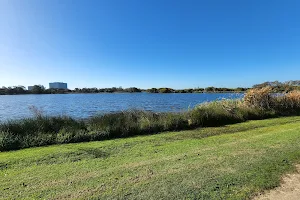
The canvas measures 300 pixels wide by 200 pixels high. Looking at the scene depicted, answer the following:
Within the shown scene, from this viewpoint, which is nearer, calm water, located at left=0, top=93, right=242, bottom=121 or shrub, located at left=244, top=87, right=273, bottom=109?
shrub, located at left=244, top=87, right=273, bottom=109

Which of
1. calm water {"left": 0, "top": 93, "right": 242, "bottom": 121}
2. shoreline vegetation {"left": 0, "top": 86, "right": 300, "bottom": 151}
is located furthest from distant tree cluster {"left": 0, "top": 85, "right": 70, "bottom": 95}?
shoreline vegetation {"left": 0, "top": 86, "right": 300, "bottom": 151}

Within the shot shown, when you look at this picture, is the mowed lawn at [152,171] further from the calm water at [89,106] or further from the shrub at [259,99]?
the shrub at [259,99]

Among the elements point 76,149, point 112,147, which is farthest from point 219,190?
point 76,149

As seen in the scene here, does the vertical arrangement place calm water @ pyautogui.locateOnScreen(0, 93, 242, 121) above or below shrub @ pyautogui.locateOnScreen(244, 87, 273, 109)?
below

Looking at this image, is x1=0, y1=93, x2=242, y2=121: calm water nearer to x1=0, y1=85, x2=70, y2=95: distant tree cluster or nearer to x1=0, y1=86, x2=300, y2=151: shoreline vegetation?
x1=0, y1=86, x2=300, y2=151: shoreline vegetation

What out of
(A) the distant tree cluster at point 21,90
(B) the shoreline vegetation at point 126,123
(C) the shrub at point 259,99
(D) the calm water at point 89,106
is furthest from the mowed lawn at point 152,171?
(A) the distant tree cluster at point 21,90

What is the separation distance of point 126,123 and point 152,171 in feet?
18.4

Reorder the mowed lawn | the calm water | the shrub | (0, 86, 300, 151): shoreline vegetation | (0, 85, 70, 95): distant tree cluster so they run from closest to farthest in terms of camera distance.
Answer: the mowed lawn < (0, 86, 300, 151): shoreline vegetation < the shrub < the calm water < (0, 85, 70, 95): distant tree cluster

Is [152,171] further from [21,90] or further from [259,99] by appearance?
[21,90]

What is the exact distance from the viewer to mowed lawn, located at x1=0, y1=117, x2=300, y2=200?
3541 millimetres

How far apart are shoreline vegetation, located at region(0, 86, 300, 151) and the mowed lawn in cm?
196

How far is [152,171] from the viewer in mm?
4426

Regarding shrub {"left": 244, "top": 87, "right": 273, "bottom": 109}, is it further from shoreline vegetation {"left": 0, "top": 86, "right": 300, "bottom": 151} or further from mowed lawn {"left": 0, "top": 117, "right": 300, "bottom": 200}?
mowed lawn {"left": 0, "top": 117, "right": 300, "bottom": 200}

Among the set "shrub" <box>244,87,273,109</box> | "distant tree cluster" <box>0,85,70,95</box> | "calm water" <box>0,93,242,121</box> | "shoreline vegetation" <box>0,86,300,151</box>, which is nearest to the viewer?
"shoreline vegetation" <box>0,86,300,151</box>
